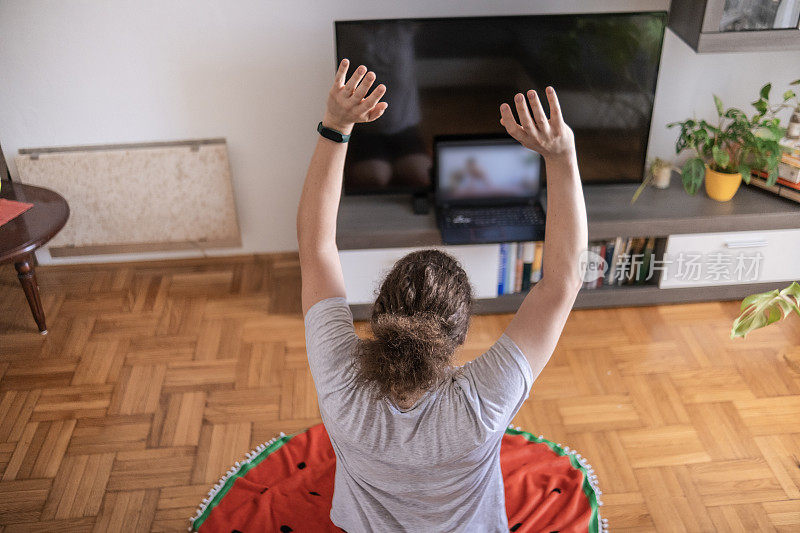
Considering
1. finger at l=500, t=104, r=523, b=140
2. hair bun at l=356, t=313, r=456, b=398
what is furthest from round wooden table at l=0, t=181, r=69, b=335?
finger at l=500, t=104, r=523, b=140

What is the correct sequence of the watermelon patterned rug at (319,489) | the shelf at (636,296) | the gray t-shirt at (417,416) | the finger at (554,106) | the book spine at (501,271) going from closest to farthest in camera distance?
1. the finger at (554,106)
2. the gray t-shirt at (417,416)
3. the watermelon patterned rug at (319,489)
4. the book spine at (501,271)
5. the shelf at (636,296)

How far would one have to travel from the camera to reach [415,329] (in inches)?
45.2

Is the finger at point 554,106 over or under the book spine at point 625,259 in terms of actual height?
over

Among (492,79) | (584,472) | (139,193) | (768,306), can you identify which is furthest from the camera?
(139,193)

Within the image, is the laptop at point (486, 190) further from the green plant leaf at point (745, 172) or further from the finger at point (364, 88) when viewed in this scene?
the finger at point (364, 88)

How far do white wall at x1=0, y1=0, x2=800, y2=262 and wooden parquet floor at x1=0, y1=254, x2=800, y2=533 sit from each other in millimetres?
628

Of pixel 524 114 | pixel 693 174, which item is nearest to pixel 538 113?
pixel 524 114

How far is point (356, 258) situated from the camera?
2.77m

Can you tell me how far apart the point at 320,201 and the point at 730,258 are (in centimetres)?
211

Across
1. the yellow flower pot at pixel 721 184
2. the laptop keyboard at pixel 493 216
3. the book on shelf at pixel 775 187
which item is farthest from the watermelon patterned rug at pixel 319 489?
the book on shelf at pixel 775 187

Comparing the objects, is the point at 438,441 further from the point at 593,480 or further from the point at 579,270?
the point at 593,480

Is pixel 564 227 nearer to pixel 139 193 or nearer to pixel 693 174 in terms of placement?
pixel 693 174

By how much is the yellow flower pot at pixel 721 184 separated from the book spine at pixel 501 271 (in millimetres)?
831

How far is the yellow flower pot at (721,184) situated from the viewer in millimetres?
2807
